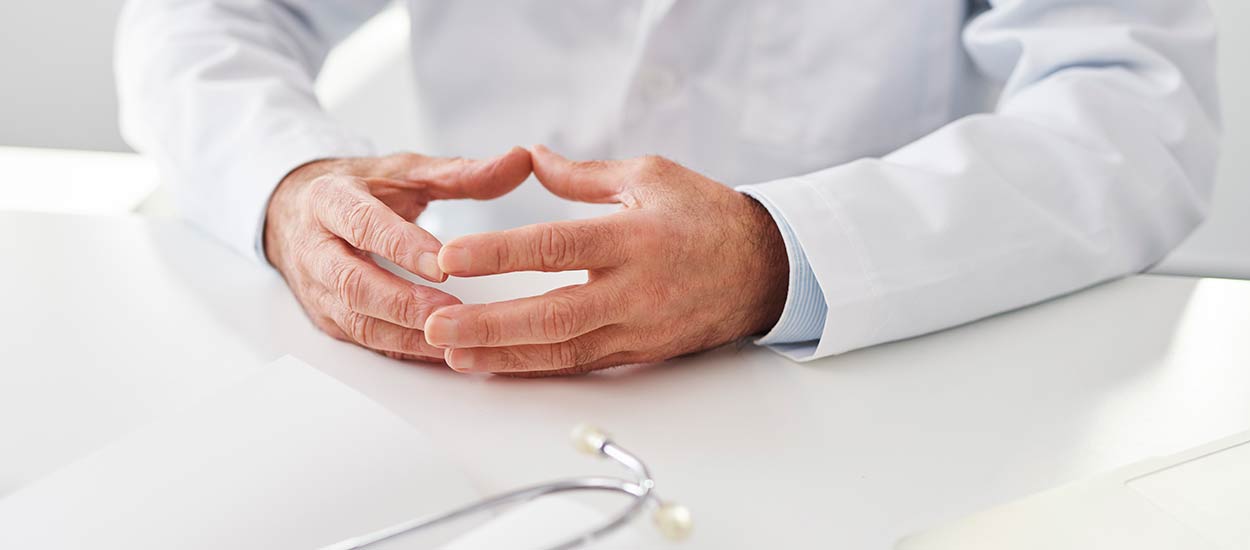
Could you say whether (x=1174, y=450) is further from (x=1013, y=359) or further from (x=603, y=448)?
(x=603, y=448)

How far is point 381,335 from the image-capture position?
616 mm

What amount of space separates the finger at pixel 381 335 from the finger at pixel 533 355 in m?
0.03

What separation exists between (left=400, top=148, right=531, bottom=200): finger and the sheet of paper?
0.21m

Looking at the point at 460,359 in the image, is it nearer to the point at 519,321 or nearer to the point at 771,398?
the point at 519,321

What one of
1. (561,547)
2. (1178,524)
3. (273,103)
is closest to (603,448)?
(561,547)

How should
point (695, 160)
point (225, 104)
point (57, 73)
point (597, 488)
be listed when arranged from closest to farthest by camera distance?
point (597, 488) → point (225, 104) → point (695, 160) → point (57, 73)

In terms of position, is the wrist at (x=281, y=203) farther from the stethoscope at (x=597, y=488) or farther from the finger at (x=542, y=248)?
the stethoscope at (x=597, y=488)

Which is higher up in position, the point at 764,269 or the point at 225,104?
the point at 225,104

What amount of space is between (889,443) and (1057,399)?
0.37ft

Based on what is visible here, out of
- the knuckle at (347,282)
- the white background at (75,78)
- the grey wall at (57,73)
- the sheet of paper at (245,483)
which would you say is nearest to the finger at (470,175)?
the knuckle at (347,282)

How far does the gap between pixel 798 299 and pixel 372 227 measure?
260mm

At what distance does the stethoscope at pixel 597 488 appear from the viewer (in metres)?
0.37

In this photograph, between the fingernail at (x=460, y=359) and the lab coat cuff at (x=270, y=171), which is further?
the lab coat cuff at (x=270, y=171)

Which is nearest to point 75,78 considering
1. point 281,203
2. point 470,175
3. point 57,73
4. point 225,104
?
point 57,73
